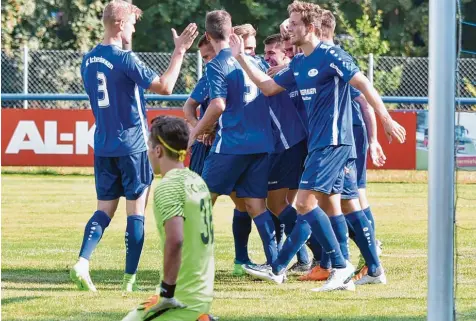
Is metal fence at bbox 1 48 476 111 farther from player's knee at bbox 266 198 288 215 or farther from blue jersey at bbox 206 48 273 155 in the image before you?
blue jersey at bbox 206 48 273 155

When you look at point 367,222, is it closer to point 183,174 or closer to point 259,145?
point 259,145

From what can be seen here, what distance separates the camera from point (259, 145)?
30.7 feet

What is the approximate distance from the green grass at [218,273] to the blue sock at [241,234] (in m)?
0.21

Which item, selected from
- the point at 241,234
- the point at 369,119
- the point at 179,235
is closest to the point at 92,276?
the point at 241,234

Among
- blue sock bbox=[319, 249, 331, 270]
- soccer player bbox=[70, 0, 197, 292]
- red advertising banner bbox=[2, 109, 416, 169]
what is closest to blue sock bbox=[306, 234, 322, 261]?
blue sock bbox=[319, 249, 331, 270]

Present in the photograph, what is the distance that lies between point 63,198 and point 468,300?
9775 mm

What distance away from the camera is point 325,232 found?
8773mm

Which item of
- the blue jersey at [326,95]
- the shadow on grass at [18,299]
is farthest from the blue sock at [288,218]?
the shadow on grass at [18,299]

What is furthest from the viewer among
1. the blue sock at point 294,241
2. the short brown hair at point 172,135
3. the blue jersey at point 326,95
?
the blue sock at point 294,241

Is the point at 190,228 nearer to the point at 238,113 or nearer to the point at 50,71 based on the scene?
the point at 238,113

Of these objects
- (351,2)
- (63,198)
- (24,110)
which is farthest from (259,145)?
(351,2)

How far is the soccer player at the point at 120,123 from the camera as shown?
8.73 meters

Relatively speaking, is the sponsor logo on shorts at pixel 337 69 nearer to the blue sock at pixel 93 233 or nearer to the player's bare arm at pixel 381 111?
the player's bare arm at pixel 381 111

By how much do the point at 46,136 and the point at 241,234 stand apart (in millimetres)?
12023
